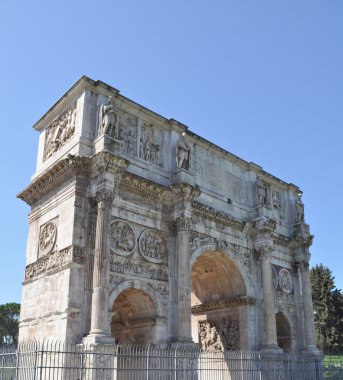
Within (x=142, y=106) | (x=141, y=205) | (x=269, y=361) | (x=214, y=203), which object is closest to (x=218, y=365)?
(x=269, y=361)

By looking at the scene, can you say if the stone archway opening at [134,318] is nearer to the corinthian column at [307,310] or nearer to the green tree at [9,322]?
the corinthian column at [307,310]

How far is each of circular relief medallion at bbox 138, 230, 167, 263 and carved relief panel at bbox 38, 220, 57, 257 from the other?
2.81m

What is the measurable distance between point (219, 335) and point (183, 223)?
6089mm

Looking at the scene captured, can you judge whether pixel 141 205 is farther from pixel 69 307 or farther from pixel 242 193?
pixel 242 193

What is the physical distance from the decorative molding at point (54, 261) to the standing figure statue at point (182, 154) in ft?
17.1

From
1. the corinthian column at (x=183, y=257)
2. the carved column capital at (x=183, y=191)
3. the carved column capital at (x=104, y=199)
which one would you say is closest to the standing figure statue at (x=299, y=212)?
the corinthian column at (x=183, y=257)

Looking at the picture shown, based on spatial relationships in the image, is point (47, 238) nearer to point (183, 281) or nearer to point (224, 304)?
point (183, 281)

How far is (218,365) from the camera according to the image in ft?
63.7

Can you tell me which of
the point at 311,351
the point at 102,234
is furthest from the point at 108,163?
the point at 311,351

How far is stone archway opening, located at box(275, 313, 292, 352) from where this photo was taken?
69.6 feet

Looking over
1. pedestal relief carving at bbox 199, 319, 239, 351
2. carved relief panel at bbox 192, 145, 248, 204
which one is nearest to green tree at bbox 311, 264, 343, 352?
pedestal relief carving at bbox 199, 319, 239, 351

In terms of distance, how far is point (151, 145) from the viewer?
17.6 m

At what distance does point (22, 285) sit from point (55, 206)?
317 cm

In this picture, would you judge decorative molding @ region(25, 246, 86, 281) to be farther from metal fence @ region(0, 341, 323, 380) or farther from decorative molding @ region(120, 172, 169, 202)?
decorative molding @ region(120, 172, 169, 202)
